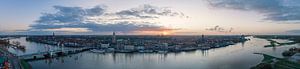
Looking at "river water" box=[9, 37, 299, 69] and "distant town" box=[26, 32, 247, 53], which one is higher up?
"distant town" box=[26, 32, 247, 53]

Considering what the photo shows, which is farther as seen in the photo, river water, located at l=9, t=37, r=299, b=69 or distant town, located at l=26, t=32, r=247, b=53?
distant town, located at l=26, t=32, r=247, b=53

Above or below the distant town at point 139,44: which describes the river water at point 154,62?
below

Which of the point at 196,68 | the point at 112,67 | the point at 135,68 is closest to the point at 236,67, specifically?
the point at 196,68

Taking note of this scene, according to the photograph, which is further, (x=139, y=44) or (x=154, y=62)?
(x=139, y=44)

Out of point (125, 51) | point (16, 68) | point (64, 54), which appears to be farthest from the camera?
point (125, 51)

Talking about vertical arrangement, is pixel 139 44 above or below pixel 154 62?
above

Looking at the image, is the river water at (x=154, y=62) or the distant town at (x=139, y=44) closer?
the river water at (x=154, y=62)

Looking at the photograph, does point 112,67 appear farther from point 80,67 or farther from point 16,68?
point 16,68

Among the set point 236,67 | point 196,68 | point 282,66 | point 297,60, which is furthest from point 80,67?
point 297,60

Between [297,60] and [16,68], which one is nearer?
[16,68]

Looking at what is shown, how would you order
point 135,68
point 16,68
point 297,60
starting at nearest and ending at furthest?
1. point 16,68
2. point 297,60
3. point 135,68
